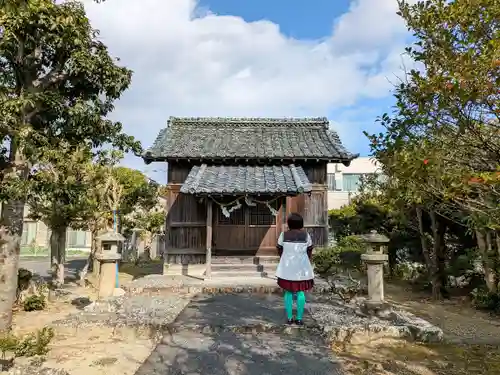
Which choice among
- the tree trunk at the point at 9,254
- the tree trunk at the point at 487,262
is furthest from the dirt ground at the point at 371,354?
the tree trunk at the point at 487,262

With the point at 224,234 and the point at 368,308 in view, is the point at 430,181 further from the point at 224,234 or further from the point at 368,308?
the point at 224,234

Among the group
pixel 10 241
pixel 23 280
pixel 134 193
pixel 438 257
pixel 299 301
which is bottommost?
pixel 23 280

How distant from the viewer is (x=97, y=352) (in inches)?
196

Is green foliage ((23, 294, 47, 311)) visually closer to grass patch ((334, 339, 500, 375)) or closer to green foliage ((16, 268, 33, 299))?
green foliage ((16, 268, 33, 299))

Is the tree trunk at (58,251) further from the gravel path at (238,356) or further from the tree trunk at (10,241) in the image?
the gravel path at (238,356)

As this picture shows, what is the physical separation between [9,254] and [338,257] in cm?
894

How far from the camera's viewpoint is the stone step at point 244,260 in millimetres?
12016

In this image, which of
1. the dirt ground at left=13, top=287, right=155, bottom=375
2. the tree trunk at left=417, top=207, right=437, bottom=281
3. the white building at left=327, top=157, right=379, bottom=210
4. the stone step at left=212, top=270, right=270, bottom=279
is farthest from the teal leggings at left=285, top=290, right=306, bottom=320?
the white building at left=327, top=157, right=379, bottom=210

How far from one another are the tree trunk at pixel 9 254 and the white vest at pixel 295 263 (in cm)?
505

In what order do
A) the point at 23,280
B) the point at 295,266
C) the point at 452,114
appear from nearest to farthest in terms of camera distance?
the point at 452,114, the point at 295,266, the point at 23,280

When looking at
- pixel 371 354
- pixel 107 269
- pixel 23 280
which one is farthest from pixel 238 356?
pixel 23 280

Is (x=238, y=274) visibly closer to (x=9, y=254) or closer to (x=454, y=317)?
(x=454, y=317)

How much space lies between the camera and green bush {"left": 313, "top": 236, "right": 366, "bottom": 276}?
1139 cm

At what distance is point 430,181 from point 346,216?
53.6ft
